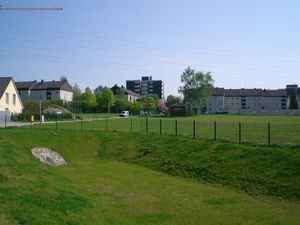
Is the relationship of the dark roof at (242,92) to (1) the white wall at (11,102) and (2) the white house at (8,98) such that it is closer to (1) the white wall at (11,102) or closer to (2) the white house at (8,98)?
(1) the white wall at (11,102)

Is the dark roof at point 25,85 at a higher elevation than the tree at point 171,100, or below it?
higher

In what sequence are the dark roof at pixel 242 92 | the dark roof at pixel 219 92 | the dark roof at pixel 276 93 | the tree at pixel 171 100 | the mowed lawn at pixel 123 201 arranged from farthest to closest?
the dark roof at pixel 242 92 < the dark roof at pixel 219 92 < the dark roof at pixel 276 93 < the tree at pixel 171 100 < the mowed lawn at pixel 123 201

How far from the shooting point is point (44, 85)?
142 m

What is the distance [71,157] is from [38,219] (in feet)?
56.2

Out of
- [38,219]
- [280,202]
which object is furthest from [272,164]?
[38,219]

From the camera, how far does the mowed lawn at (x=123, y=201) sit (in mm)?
11250

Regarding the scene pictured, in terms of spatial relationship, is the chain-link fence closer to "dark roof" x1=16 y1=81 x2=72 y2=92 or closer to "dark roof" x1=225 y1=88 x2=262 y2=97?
"dark roof" x1=16 y1=81 x2=72 y2=92

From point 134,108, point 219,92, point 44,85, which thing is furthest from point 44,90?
point 219,92

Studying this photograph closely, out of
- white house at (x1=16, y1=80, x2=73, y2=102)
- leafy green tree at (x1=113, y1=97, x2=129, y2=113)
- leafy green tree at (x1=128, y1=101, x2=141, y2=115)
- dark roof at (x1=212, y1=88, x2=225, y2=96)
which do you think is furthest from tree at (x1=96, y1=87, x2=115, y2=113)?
dark roof at (x1=212, y1=88, x2=225, y2=96)

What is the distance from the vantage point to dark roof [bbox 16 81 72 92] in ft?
457

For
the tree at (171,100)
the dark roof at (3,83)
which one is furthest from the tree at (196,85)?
the dark roof at (3,83)

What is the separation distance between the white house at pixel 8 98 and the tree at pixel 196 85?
72.6 m

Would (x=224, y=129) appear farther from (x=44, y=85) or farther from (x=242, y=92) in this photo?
(x=242, y=92)

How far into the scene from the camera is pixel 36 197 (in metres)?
12.2
